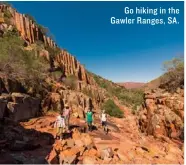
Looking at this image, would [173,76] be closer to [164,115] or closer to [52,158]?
[164,115]

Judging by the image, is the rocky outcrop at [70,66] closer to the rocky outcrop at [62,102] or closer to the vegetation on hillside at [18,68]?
the rocky outcrop at [62,102]

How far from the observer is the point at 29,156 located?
1042 cm

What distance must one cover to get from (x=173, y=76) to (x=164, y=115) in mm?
4819

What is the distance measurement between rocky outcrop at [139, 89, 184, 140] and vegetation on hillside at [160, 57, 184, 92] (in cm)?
88

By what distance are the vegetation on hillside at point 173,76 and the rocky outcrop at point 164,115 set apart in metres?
0.88

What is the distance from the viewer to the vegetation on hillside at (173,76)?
2111 cm

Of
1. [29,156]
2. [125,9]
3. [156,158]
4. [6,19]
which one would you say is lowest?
[156,158]

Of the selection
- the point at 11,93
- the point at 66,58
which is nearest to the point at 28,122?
the point at 11,93

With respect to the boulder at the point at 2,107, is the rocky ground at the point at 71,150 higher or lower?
lower

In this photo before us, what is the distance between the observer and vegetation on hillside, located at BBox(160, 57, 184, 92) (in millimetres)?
21109

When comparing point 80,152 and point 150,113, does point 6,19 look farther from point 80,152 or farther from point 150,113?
point 80,152

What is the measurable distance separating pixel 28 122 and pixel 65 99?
29.8 feet

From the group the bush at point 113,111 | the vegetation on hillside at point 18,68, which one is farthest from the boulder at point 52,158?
the bush at point 113,111

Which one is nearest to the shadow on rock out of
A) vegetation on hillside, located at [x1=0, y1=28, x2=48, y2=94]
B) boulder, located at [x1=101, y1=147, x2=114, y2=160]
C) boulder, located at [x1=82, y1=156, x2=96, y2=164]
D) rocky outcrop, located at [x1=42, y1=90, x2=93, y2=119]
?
boulder, located at [x1=82, y1=156, x2=96, y2=164]
